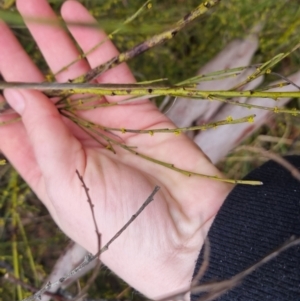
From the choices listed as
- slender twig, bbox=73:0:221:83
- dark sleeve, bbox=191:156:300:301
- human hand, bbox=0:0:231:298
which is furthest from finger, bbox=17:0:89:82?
dark sleeve, bbox=191:156:300:301

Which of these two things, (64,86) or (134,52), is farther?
(134,52)

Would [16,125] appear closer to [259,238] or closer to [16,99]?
[16,99]

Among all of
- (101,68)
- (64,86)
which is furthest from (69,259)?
(64,86)

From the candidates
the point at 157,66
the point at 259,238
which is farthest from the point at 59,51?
the point at 259,238

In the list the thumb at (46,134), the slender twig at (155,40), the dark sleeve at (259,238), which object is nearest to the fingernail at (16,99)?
the thumb at (46,134)

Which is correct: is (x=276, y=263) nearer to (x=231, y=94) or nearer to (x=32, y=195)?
(x=231, y=94)
